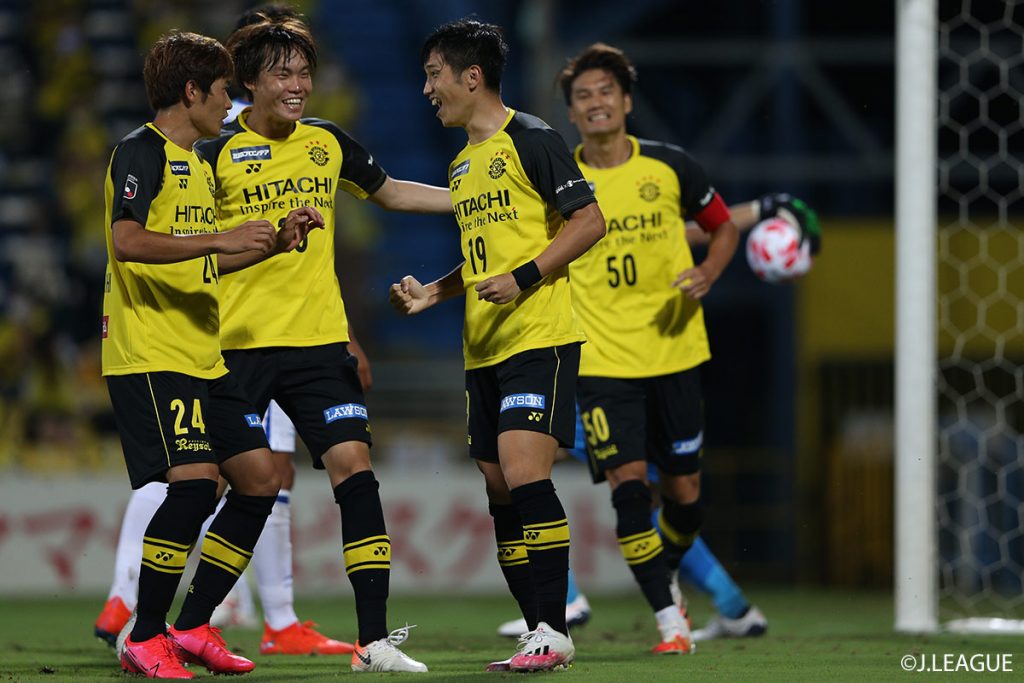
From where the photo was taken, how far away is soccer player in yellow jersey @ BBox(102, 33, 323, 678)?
14.8 ft

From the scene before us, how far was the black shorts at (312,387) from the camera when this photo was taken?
488 centimetres

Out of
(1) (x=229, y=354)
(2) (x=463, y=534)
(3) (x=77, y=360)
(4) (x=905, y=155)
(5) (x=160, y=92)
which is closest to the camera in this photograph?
(5) (x=160, y=92)

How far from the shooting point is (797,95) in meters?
13.8

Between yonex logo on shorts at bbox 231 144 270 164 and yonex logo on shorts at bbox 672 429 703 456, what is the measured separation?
201 centimetres

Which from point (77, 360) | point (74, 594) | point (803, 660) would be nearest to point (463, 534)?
point (74, 594)

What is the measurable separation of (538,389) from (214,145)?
4.59ft

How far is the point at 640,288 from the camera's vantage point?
6.00 metres

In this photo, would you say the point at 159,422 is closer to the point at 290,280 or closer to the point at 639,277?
the point at 290,280

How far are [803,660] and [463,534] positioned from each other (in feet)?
17.9

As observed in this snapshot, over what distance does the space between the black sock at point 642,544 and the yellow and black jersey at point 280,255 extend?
1277 mm

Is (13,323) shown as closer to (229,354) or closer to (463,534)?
(463,534)

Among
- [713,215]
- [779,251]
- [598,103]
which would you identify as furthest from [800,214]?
[598,103]

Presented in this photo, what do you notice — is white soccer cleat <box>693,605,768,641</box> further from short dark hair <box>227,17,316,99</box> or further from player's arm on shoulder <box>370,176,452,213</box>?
short dark hair <box>227,17,316,99</box>

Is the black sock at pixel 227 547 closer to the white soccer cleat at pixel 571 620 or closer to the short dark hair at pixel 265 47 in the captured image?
the short dark hair at pixel 265 47
